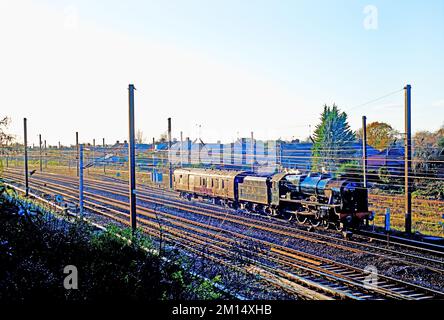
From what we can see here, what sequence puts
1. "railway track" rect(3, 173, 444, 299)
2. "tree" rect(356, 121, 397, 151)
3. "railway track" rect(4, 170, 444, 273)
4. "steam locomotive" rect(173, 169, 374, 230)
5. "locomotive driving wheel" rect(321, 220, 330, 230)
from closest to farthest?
→ 1. "railway track" rect(3, 173, 444, 299)
2. "railway track" rect(4, 170, 444, 273)
3. "steam locomotive" rect(173, 169, 374, 230)
4. "locomotive driving wheel" rect(321, 220, 330, 230)
5. "tree" rect(356, 121, 397, 151)

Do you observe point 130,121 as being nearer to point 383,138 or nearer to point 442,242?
point 442,242

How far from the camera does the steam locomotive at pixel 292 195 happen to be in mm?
13484

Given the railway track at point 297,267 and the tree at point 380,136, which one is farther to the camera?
the tree at point 380,136

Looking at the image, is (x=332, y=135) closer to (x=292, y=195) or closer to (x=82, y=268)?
(x=292, y=195)

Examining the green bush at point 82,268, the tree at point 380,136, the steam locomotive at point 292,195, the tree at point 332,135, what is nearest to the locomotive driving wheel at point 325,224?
the steam locomotive at point 292,195

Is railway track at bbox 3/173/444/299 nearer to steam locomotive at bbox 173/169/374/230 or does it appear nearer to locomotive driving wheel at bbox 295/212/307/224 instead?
locomotive driving wheel at bbox 295/212/307/224

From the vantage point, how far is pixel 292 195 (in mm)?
15625

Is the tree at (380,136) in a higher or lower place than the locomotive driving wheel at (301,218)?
higher

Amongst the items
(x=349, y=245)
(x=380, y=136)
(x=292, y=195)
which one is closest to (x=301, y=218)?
(x=292, y=195)

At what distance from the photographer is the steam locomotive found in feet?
44.2

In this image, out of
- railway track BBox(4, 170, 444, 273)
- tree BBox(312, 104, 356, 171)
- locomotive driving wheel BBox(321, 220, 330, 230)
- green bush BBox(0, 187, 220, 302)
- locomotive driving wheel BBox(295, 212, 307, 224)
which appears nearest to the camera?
green bush BBox(0, 187, 220, 302)

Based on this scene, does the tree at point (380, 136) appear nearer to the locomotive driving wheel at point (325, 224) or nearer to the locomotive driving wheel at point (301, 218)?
the locomotive driving wheel at point (301, 218)

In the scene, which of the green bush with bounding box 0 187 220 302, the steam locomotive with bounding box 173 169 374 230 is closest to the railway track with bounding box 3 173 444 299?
the green bush with bounding box 0 187 220 302

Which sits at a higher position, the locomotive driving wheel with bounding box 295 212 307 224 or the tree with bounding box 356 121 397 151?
the tree with bounding box 356 121 397 151
